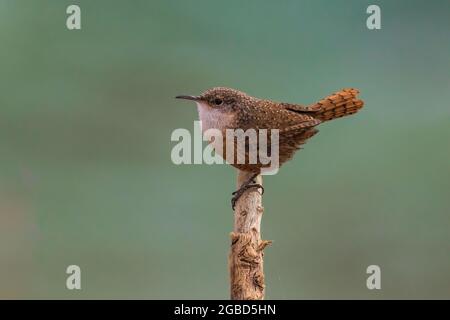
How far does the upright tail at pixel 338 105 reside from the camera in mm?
4172

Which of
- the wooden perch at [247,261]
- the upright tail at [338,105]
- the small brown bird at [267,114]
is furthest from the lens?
the upright tail at [338,105]

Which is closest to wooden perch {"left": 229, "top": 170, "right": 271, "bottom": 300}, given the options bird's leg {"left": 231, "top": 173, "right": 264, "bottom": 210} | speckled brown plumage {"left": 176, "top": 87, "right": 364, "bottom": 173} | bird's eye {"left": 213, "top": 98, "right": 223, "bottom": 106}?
bird's leg {"left": 231, "top": 173, "right": 264, "bottom": 210}

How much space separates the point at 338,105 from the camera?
419cm

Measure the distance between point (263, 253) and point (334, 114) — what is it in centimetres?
116

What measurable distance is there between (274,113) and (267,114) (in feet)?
0.18

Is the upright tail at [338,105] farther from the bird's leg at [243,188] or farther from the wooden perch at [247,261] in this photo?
the wooden perch at [247,261]

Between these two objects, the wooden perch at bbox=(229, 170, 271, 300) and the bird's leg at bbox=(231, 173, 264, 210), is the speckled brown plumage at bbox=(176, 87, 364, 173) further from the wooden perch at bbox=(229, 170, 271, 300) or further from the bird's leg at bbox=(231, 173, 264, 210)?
the wooden perch at bbox=(229, 170, 271, 300)

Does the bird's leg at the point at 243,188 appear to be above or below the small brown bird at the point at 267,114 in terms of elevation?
below

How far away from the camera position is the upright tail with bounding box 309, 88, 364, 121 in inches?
164

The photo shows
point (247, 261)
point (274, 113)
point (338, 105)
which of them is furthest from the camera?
point (338, 105)

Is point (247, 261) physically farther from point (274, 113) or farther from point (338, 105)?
point (338, 105)

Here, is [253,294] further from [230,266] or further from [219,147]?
[219,147]

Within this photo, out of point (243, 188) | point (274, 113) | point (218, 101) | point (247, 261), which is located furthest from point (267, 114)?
point (247, 261)

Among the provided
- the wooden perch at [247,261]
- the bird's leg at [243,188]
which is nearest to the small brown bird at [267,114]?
the bird's leg at [243,188]
